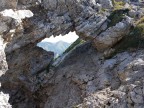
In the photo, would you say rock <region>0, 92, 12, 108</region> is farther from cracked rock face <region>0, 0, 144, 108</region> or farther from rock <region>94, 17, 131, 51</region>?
rock <region>94, 17, 131, 51</region>

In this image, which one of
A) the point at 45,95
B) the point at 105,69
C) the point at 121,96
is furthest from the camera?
the point at 45,95

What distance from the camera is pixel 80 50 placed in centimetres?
4656

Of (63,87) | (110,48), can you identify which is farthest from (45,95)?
(110,48)

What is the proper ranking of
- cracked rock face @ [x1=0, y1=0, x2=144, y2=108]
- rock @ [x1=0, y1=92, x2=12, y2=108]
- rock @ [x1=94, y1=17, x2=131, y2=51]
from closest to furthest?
rock @ [x1=0, y1=92, x2=12, y2=108]
cracked rock face @ [x1=0, y1=0, x2=144, y2=108]
rock @ [x1=94, y1=17, x2=131, y2=51]

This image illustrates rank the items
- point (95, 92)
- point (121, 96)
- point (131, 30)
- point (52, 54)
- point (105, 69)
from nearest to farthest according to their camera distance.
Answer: point (121, 96) < point (95, 92) < point (105, 69) < point (131, 30) < point (52, 54)

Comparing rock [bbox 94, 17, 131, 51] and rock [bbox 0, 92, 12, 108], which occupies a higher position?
rock [bbox 94, 17, 131, 51]

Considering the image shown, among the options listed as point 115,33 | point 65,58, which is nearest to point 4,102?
point 115,33

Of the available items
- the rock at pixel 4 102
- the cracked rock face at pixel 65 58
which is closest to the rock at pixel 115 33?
the cracked rock face at pixel 65 58

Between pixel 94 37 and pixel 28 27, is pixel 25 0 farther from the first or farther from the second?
pixel 94 37

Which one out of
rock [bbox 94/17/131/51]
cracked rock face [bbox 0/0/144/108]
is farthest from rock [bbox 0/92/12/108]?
rock [bbox 94/17/131/51]

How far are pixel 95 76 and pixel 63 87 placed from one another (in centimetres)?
511

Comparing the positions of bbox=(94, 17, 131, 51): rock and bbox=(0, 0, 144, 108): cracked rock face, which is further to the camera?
bbox=(94, 17, 131, 51): rock

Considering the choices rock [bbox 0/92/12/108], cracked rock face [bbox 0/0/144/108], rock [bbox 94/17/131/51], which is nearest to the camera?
rock [bbox 0/92/12/108]

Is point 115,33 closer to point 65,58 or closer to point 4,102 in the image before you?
point 65,58
